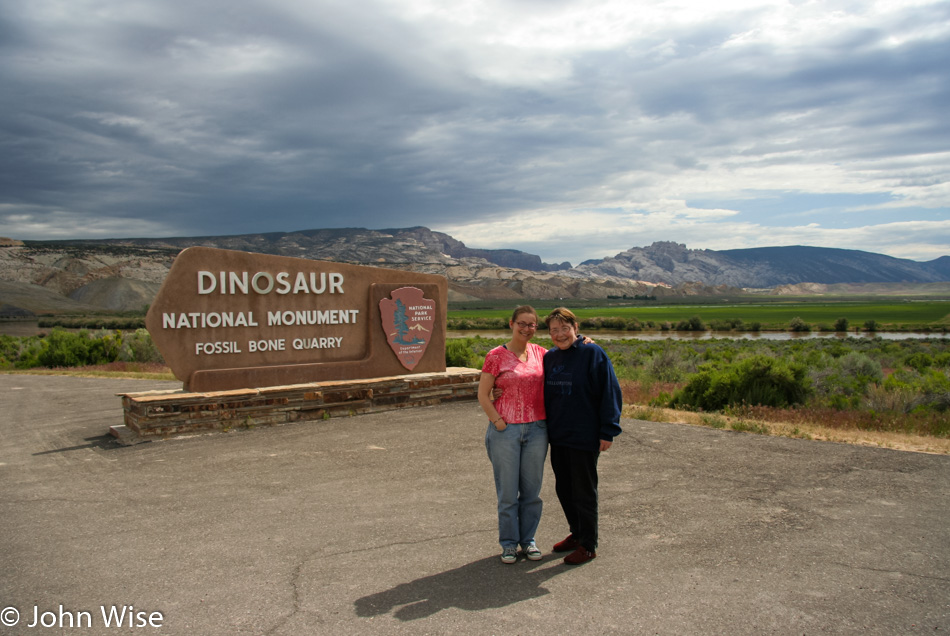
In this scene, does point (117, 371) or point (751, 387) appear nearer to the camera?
point (751, 387)

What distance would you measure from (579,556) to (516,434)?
0.91m

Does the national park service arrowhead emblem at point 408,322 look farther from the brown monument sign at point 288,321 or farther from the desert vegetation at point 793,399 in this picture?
the desert vegetation at point 793,399

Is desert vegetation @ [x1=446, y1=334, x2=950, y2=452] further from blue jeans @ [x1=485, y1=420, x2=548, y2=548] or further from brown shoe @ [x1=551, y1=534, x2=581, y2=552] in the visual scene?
blue jeans @ [x1=485, y1=420, x2=548, y2=548]

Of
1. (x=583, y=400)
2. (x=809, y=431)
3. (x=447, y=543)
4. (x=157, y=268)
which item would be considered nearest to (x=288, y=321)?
(x=447, y=543)

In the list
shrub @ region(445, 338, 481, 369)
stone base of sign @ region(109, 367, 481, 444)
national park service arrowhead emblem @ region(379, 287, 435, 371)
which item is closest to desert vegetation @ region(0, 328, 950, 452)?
shrub @ region(445, 338, 481, 369)

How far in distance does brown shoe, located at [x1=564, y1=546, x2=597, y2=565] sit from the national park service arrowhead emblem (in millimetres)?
7281

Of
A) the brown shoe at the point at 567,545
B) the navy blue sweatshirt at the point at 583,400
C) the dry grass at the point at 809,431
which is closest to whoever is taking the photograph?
the navy blue sweatshirt at the point at 583,400

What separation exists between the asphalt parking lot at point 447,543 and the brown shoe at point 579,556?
5cm

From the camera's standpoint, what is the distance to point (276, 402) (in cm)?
927

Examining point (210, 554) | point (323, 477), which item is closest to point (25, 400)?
point (323, 477)

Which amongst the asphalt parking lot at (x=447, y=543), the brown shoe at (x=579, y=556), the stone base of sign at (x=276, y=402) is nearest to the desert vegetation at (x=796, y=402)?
the asphalt parking lot at (x=447, y=543)

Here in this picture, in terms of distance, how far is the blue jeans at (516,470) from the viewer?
166 inches

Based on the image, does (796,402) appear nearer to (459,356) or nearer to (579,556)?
(459,356)

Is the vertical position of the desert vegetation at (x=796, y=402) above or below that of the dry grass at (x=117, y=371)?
above
